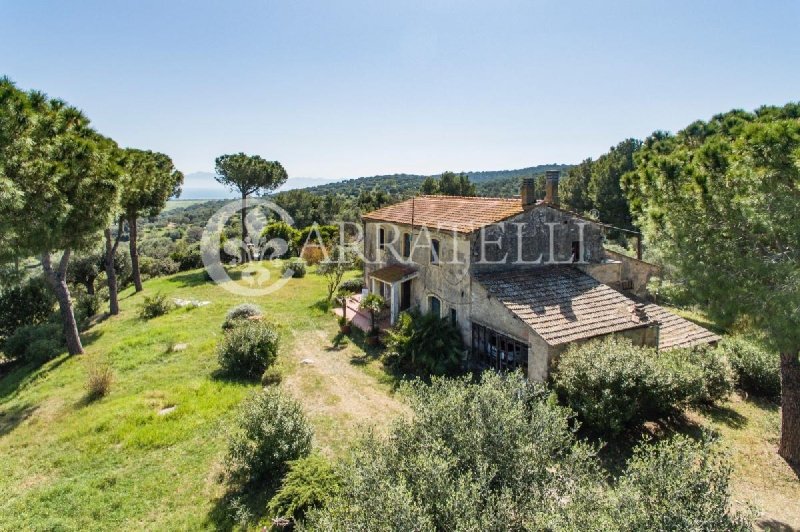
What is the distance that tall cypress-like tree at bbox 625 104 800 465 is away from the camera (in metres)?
8.68

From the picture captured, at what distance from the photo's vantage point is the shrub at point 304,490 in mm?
8180

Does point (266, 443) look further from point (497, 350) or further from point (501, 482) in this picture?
point (497, 350)

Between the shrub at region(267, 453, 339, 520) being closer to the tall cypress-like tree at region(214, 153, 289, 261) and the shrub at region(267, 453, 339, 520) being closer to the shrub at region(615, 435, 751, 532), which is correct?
the shrub at region(615, 435, 751, 532)

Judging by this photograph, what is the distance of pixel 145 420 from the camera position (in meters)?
12.9

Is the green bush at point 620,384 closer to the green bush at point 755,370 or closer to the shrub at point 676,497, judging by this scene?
the green bush at point 755,370

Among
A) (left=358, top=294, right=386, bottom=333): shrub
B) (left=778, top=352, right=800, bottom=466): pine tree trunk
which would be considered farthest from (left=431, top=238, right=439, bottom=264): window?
(left=778, top=352, right=800, bottom=466): pine tree trunk

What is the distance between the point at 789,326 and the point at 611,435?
5.05m

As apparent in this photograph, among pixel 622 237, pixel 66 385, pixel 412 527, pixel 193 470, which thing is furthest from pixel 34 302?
pixel 622 237

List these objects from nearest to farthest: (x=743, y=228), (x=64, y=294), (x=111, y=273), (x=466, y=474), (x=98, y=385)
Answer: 1. (x=466, y=474)
2. (x=743, y=228)
3. (x=98, y=385)
4. (x=64, y=294)
5. (x=111, y=273)

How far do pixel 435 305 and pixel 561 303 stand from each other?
6221 mm

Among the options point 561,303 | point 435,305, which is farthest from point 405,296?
point 561,303

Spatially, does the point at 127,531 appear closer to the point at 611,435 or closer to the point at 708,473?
the point at 708,473

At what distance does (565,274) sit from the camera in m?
17.5

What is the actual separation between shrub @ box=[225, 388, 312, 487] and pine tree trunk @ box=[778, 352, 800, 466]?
12.4 metres
